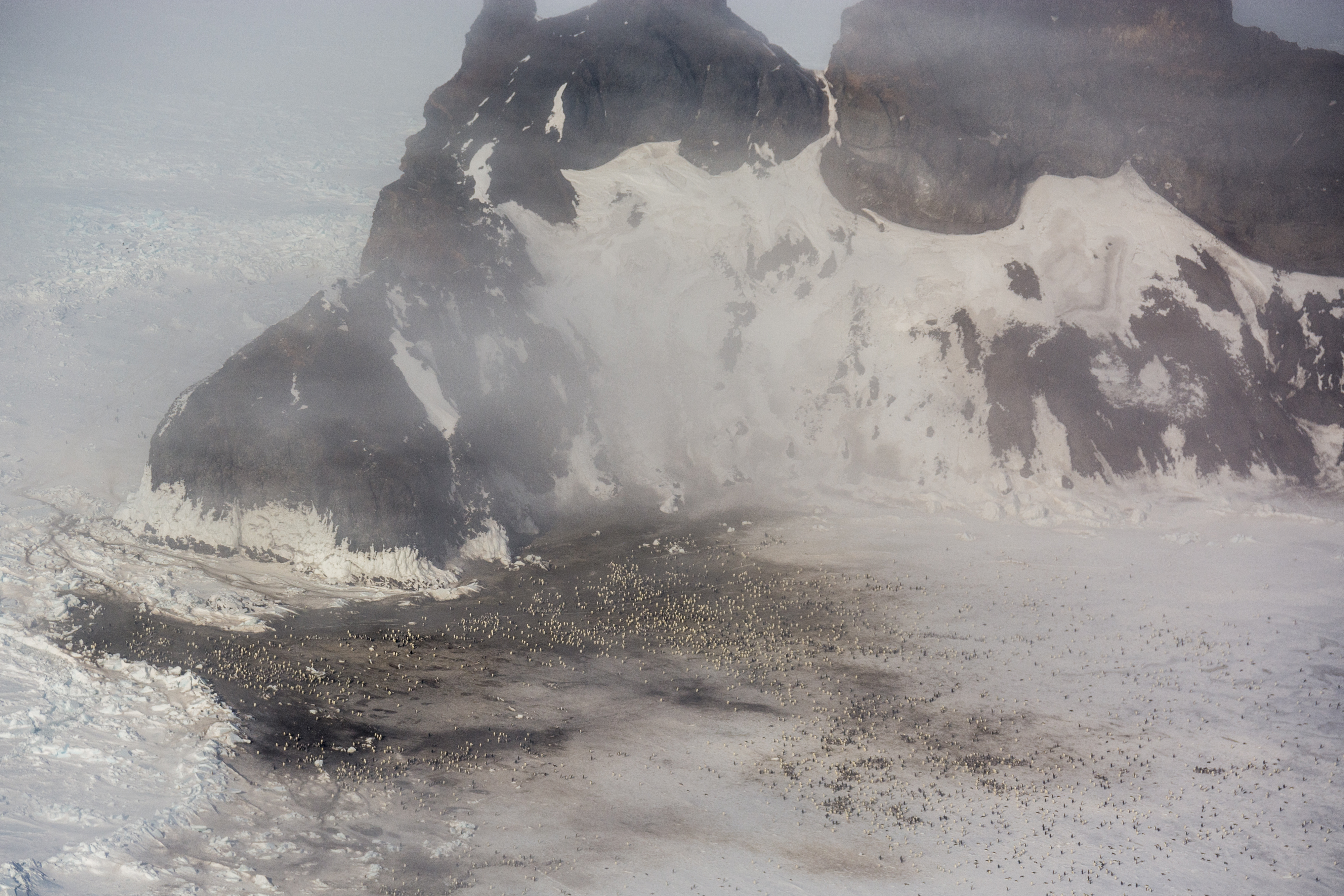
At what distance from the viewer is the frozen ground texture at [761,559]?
801 inches

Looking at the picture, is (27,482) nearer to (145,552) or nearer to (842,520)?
(145,552)

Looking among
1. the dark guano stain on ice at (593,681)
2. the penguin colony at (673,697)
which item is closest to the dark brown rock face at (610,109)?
the dark guano stain on ice at (593,681)

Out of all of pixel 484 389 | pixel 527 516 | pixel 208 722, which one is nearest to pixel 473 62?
pixel 484 389

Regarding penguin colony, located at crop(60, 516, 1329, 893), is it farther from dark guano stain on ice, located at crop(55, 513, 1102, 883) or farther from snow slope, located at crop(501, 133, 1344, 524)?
snow slope, located at crop(501, 133, 1344, 524)

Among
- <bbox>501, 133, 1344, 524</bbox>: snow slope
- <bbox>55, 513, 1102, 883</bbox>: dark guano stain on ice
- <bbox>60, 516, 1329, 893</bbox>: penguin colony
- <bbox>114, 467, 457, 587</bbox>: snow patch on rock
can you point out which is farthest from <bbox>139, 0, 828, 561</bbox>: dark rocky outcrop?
<bbox>60, 516, 1329, 893</bbox>: penguin colony

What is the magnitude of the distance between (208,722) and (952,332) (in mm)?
30422

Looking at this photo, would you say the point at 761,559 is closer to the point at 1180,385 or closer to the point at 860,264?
the point at 860,264

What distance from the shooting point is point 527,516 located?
119 ft

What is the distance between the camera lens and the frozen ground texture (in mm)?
20344

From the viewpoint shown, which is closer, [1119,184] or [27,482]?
[27,482]

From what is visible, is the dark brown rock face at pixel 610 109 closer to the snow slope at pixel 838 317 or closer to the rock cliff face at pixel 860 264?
the rock cliff face at pixel 860 264

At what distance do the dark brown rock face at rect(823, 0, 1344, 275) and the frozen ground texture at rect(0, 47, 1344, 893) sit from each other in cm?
142

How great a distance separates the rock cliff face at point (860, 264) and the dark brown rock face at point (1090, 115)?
0.12 metres

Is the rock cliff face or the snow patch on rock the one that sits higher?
the rock cliff face
